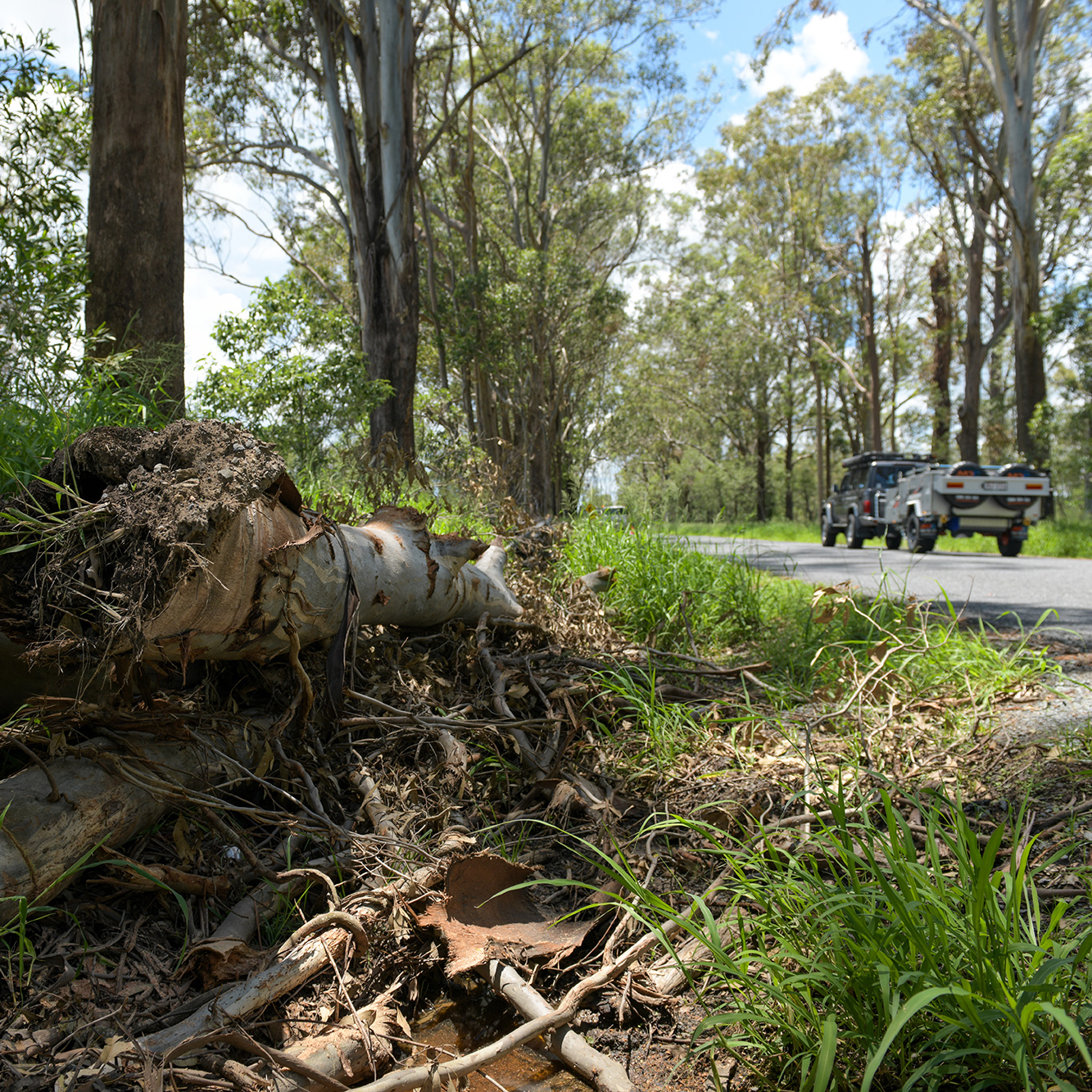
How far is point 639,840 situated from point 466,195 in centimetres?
1650

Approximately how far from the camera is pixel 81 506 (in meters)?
1.96

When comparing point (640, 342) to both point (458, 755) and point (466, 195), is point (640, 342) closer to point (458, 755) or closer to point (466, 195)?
point (466, 195)

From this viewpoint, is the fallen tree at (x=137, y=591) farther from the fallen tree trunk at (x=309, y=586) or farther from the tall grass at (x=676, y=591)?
the tall grass at (x=676, y=591)

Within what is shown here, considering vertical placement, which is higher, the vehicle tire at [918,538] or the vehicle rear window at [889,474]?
the vehicle rear window at [889,474]

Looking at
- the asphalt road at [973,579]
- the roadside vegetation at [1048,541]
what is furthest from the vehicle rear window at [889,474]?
the asphalt road at [973,579]

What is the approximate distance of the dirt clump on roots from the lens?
6.05ft

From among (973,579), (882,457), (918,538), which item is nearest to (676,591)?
(973,579)

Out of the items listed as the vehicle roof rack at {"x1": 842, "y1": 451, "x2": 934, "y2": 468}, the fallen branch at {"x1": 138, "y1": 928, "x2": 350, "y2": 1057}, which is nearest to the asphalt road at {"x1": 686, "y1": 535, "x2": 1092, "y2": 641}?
the fallen branch at {"x1": 138, "y1": 928, "x2": 350, "y2": 1057}

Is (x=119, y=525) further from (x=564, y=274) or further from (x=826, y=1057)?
(x=564, y=274)

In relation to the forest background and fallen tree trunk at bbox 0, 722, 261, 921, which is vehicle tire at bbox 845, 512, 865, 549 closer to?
the forest background

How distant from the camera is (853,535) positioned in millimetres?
16000

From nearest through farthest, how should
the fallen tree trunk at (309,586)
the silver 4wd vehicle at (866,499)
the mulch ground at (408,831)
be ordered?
the mulch ground at (408,831), the fallen tree trunk at (309,586), the silver 4wd vehicle at (866,499)

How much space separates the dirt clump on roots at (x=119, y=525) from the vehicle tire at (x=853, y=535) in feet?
50.9

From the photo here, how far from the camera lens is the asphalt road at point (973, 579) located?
5.40 m
